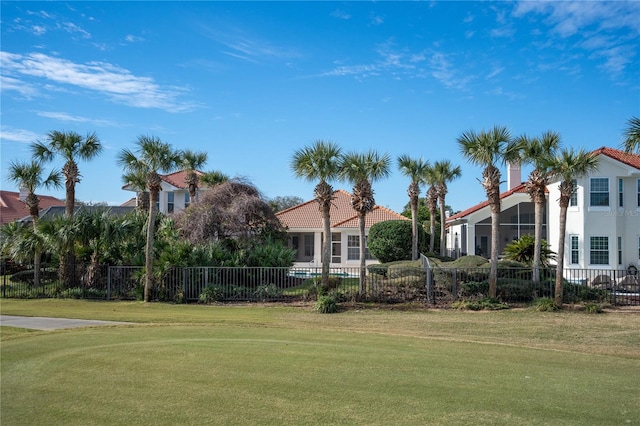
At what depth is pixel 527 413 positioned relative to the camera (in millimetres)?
7254

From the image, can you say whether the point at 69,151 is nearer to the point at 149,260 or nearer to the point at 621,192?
the point at 149,260

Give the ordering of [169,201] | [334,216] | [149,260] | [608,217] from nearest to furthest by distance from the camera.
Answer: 1. [149,260]
2. [608,217]
3. [334,216]
4. [169,201]

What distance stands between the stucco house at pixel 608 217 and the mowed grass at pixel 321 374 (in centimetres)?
1194

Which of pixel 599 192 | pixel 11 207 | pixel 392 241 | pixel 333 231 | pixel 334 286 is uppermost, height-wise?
pixel 11 207

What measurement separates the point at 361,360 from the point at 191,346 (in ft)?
12.4

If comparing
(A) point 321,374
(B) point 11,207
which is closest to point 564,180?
(A) point 321,374

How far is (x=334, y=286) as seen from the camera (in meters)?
22.1

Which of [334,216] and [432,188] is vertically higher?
[432,188]

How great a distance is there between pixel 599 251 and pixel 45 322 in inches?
1000

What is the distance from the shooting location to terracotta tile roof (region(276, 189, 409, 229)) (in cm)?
3941

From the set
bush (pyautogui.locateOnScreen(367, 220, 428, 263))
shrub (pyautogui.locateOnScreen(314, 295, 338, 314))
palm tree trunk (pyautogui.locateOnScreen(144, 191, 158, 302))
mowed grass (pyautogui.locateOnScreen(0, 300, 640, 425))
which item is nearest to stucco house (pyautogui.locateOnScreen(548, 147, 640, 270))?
bush (pyautogui.locateOnScreen(367, 220, 428, 263))

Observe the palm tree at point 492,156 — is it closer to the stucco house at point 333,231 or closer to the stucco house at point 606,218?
the stucco house at point 606,218

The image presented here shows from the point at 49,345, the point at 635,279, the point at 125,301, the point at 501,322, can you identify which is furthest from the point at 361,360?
the point at 635,279

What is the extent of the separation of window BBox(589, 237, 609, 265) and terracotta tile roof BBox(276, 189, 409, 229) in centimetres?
1444
